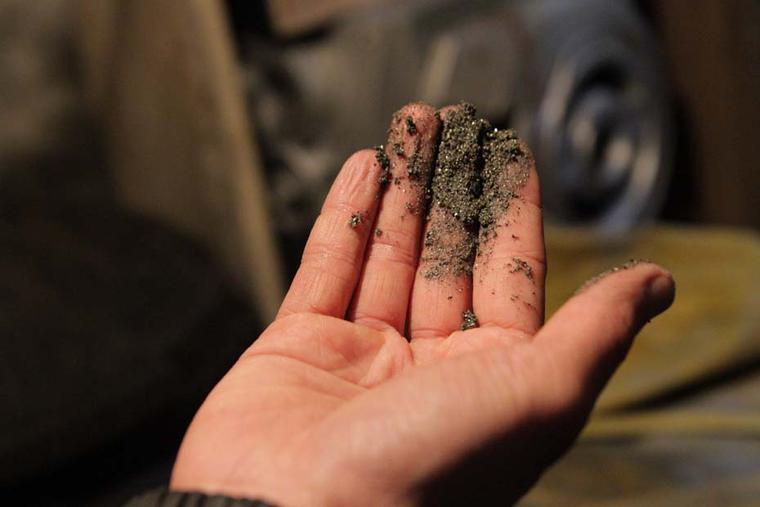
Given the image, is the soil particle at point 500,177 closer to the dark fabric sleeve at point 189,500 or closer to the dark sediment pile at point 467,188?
the dark sediment pile at point 467,188

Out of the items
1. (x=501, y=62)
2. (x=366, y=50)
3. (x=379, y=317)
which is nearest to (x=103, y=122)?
(x=366, y=50)

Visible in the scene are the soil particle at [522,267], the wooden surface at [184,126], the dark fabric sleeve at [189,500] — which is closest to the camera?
the dark fabric sleeve at [189,500]

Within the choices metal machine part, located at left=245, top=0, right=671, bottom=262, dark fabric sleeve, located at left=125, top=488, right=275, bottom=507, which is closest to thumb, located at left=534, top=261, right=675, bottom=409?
dark fabric sleeve, located at left=125, top=488, right=275, bottom=507

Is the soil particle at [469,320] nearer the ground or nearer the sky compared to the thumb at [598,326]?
nearer the ground

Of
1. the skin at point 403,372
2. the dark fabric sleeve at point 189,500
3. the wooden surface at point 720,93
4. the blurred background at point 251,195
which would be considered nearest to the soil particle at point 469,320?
the skin at point 403,372

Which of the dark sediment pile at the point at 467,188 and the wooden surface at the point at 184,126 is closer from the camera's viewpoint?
the dark sediment pile at the point at 467,188

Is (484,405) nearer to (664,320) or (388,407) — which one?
(388,407)
